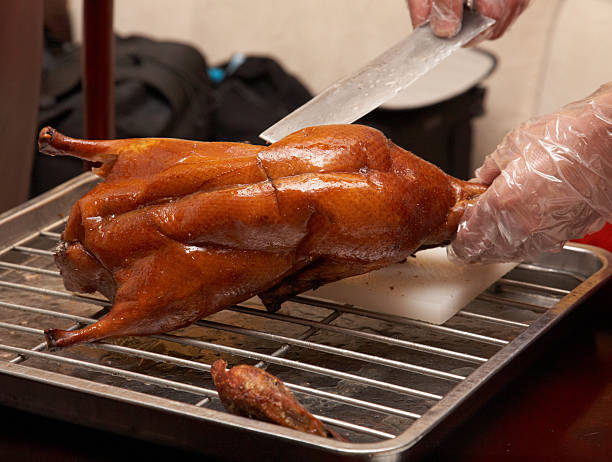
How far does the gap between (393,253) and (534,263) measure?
19.7 inches

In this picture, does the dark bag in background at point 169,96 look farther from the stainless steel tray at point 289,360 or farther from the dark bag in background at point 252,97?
the stainless steel tray at point 289,360

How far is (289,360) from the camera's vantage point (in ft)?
4.40

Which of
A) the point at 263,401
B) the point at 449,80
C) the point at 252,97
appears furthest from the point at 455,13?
the point at 252,97

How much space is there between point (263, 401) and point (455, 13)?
960mm

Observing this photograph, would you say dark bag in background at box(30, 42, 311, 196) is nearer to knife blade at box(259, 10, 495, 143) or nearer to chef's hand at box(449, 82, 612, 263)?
knife blade at box(259, 10, 495, 143)

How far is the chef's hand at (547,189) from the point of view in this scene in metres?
1.37

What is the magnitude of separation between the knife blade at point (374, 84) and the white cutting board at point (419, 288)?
29cm

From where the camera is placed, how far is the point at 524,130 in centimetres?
147

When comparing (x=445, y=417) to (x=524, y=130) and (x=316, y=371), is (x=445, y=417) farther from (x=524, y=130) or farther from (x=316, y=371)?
(x=524, y=130)

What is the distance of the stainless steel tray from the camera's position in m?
1.09

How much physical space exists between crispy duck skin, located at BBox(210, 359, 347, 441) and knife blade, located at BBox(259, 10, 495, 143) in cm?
53


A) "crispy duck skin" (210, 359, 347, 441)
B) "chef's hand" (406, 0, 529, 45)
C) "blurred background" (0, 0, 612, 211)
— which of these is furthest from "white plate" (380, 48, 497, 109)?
"crispy duck skin" (210, 359, 347, 441)

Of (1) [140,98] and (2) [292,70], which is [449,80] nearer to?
(2) [292,70]

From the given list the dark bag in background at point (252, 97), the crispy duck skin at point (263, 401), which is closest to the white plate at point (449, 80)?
the dark bag in background at point (252, 97)
